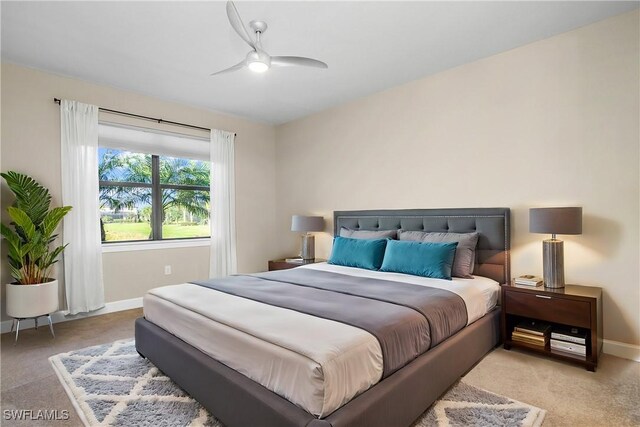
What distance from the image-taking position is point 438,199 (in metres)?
3.74

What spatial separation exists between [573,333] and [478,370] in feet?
2.84

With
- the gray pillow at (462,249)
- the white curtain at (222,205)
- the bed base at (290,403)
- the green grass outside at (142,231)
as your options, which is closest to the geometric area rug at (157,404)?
the bed base at (290,403)

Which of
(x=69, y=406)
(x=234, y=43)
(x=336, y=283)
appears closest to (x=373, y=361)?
(x=336, y=283)

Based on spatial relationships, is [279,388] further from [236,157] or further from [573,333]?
[236,157]

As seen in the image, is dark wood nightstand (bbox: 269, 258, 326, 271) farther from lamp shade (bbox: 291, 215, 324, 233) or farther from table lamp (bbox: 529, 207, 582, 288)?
table lamp (bbox: 529, 207, 582, 288)

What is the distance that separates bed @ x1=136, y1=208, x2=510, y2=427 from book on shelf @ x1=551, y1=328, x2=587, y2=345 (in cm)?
42

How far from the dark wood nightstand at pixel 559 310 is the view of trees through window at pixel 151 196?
13.2 ft

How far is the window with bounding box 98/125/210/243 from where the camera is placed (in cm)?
422

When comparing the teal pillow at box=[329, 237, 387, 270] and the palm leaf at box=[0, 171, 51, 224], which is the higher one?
the palm leaf at box=[0, 171, 51, 224]

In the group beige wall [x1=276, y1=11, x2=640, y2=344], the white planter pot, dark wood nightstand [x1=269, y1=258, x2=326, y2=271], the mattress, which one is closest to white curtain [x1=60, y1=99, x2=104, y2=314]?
the white planter pot

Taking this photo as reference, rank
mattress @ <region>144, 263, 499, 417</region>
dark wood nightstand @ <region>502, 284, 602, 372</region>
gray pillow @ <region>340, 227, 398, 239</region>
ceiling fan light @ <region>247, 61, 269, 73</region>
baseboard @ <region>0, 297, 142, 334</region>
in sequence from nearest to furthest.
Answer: mattress @ <region>144, 263, 499, 417</region> < dark wood nightstand @ <region>502, 284, 602, 372</region> < ceiling fan light @ <region>247, 61, 269, 73</region> < baseboard @ <region>0, 297, 142, 334</region> < gray pillow @ <region>340, 227, 398, 239</region>

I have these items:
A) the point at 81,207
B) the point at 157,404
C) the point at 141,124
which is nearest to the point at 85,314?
the point at 81,207

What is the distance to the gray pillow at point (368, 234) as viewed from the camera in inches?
152

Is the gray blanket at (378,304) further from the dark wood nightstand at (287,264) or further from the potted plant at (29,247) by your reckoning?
the potted plant at (29,247)
